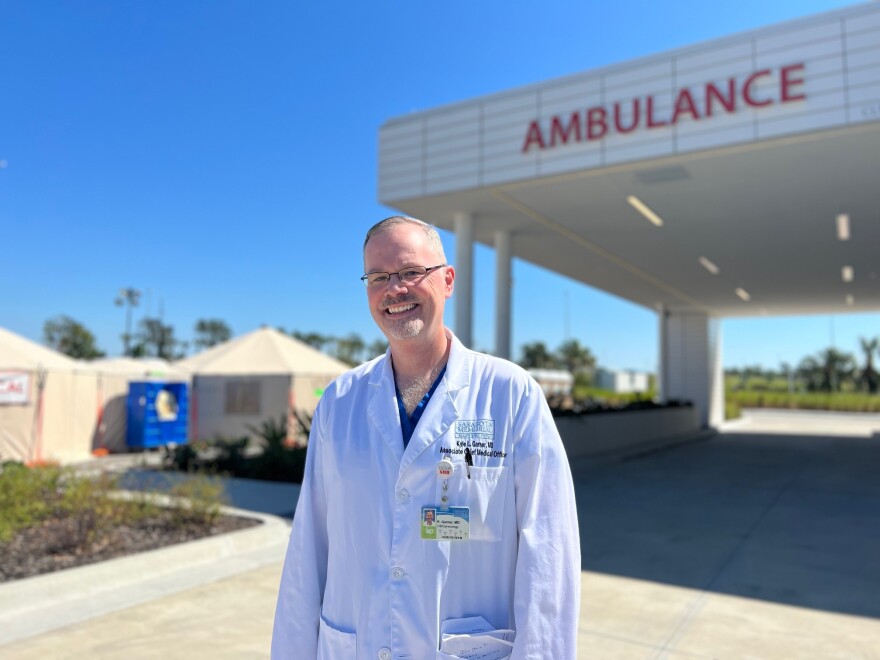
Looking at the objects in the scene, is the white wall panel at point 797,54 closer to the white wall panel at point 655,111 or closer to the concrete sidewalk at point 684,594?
the white wall panel at point 655,111

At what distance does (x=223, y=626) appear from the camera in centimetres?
422

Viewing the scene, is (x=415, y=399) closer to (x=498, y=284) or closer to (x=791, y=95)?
(x=791, y=95)

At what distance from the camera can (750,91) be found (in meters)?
7.94

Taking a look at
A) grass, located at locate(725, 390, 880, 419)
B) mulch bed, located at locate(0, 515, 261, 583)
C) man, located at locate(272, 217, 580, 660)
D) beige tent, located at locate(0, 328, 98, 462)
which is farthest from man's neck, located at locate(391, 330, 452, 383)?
grass, located at locate(725, 390, 880, 419)

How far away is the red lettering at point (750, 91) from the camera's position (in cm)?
784

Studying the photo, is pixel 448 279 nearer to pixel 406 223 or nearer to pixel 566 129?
pixel 406 223

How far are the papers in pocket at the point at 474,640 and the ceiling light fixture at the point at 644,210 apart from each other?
9986 millimetres

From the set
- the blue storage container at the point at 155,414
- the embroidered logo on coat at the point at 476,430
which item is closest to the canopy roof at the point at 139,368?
the blue storage container at the point at 155,414

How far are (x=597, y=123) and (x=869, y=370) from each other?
228 feet

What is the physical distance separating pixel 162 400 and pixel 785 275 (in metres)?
17.8

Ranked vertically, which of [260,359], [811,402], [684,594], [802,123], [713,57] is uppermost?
[713,57]

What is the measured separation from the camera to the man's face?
186 centimetres

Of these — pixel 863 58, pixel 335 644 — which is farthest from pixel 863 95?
pixel 335 644

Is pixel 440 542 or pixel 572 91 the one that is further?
pixel 572 91
